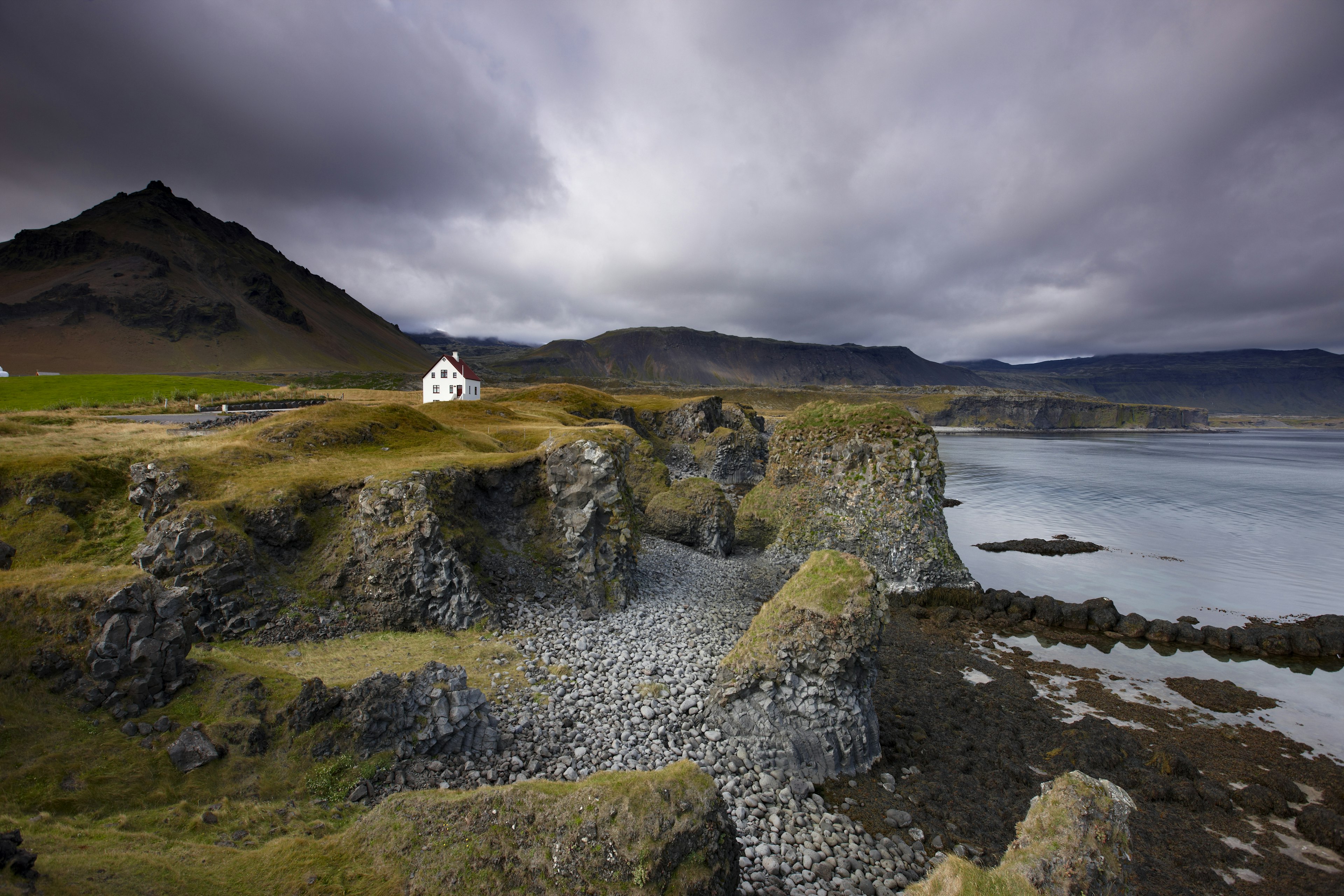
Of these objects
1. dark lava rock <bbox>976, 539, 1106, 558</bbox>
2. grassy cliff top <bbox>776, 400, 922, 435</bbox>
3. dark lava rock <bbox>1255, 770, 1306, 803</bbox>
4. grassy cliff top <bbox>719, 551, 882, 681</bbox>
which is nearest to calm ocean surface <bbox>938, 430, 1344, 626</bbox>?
dark lava rock <bbox>976, 539, 1106, 558</bbox>

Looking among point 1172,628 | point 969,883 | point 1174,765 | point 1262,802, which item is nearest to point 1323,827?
point 1262,802

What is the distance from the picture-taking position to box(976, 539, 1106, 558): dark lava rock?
40875 millimetres

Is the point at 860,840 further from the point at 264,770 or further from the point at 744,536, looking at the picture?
the point at 744,536

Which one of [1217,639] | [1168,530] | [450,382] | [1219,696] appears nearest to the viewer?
[1219,696]

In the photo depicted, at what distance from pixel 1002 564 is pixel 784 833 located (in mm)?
33179

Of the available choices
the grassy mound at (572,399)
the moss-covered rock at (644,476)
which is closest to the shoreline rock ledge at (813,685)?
the moss-covered rock at (644,476)

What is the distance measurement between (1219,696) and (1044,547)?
2217 centimetres

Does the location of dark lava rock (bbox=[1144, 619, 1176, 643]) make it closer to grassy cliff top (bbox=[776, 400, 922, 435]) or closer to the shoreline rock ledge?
grassy cliff top (bbox=[776, 400, 922, 435])

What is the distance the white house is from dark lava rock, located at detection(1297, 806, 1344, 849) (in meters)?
79.7

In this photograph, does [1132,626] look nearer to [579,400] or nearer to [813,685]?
[813,685]

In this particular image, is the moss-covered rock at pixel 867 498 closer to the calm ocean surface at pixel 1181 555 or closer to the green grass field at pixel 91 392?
the calm ocean surface at pixel 1181 555

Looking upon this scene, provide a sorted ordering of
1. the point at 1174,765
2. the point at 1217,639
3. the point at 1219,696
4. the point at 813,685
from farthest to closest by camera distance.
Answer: the point at 1217,639, the point at 1219,696, the point at 1174,765, the point at 813,685

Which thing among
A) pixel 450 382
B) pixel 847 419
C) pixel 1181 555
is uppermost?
pixel 450 382

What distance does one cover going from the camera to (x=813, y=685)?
49.7ft
